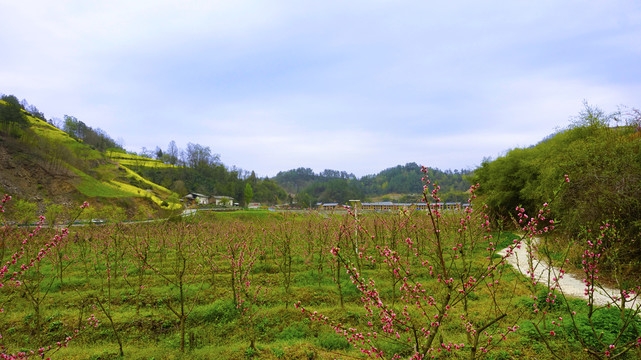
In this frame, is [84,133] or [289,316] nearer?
[289,316]

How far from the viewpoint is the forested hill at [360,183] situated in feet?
314

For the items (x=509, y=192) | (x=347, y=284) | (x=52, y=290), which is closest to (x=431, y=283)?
(x=347, y=284)

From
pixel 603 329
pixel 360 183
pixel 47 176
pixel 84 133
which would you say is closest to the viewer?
pixel 603 329

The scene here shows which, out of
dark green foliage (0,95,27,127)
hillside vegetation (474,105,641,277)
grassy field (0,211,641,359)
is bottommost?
grassy field (0,211,641,359)

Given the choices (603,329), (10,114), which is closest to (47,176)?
(10,114)

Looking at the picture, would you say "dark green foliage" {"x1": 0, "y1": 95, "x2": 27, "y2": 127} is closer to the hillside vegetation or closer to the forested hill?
the forested hill

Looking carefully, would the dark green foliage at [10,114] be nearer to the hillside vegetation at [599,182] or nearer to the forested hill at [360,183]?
the forested hill at [360,183]

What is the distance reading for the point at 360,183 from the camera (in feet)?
439

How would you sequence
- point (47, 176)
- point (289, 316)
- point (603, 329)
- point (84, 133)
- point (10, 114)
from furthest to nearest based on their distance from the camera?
point (84, 133)
point (10, 114)
point (47, 176)
point (289, 316)
point (603, 329)

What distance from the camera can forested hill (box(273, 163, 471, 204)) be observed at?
314 feet

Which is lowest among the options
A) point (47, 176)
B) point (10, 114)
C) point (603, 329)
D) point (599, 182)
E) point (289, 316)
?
point (289, 316)

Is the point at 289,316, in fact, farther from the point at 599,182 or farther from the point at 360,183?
the point at 360,183

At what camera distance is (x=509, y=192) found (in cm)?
2227

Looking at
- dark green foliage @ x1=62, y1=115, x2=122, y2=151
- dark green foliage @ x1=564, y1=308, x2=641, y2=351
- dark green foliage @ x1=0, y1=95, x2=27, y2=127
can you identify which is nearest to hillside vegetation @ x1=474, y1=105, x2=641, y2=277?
dark green foliage @ x1=564, y1=308, x2=641, y2=351
